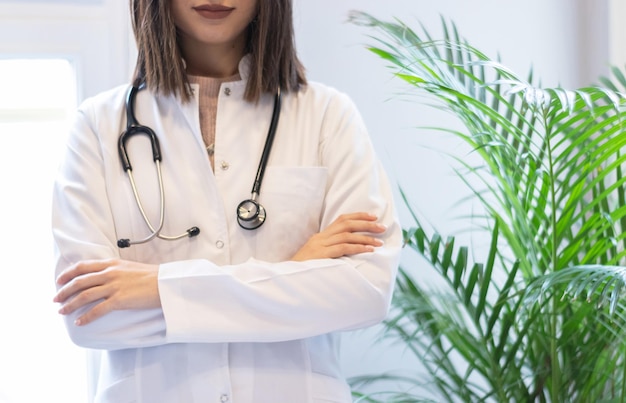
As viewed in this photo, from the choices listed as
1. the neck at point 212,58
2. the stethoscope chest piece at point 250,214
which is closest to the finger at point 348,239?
the stethoscope chest piece at point 250,214

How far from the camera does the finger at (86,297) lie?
54.1 inches

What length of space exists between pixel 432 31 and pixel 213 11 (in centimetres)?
83

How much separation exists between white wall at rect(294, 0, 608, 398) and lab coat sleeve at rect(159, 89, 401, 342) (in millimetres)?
698

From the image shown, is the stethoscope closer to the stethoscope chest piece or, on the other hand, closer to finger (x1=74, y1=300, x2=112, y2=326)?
the stethoscope chest piece

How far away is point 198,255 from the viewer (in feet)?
4.86

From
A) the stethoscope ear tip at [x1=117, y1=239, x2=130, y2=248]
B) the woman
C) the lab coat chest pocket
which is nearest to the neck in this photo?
the woman

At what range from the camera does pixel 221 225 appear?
58.3 inches

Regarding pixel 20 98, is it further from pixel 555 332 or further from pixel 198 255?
pixel 555 332

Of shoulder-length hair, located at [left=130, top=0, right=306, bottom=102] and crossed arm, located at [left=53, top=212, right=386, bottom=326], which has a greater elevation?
shoulder-length hair, located at [left=130, top=0, right=306, bottom=102]

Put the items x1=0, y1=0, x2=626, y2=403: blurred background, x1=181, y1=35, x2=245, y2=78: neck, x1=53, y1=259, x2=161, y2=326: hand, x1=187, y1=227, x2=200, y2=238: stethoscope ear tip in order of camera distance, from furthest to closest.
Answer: x1=0, y1=0, x2=626, y2=403: blurred background
x1=181, y1=35, x2=245, y2=78: neck
x1=187, y1=227, x2=200, y2=238: stethoscope ear tip
x1=53, y1=259, x2=161, y2=326: hand

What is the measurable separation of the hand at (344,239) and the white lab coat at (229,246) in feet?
0.06

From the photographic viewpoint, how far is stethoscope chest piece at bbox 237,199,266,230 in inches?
57.7

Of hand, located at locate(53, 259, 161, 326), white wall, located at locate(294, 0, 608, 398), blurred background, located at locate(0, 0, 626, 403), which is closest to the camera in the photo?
hand, located at locate(53, 259, 161, 326)

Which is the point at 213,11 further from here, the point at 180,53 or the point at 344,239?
the point at 344,239
